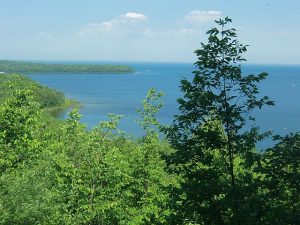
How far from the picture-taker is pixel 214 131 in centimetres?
905

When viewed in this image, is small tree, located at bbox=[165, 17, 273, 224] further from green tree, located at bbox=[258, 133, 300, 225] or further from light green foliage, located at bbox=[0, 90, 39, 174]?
light green foliage, located at bbox=[0, 90, 39, 174]

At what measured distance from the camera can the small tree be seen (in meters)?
8.80

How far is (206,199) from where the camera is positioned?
29.0ft

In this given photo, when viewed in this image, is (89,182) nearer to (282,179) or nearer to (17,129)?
(17,129)

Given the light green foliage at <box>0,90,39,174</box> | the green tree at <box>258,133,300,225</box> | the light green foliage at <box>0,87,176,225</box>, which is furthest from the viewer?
the light green foliage at <box>0,90,39,174</box>

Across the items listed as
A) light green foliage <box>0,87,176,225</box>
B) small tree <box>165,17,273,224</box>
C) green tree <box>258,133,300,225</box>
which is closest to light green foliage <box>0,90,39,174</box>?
light green foliage <box>0,87,176,225</box>

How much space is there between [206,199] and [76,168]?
35.3 ft

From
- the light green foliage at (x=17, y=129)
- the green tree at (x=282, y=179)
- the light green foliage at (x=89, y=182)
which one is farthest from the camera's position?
the light green foliage at (x=17, y=129)

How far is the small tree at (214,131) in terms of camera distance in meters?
8.80

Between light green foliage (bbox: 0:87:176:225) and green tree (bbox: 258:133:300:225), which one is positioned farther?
light green foliage (bbox: 0:87:176:225)

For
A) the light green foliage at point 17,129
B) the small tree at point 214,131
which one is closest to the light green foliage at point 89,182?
the light green foliage at point 17,129

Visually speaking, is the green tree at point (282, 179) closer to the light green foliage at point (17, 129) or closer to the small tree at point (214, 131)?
the small tree at point (214, 131)

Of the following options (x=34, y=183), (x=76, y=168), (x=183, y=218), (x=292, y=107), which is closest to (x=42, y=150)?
(x=76, y=168)

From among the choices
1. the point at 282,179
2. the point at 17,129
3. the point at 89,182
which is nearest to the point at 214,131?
the point at 282,179
